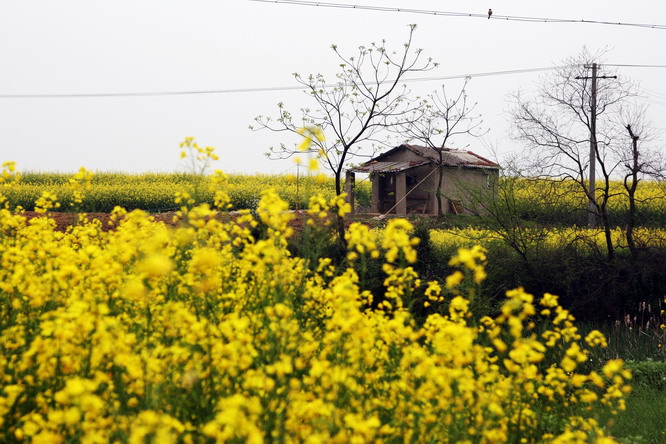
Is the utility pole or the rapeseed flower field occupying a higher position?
the utility pole

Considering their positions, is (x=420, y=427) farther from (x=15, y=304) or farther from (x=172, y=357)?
(x=15, y=304)

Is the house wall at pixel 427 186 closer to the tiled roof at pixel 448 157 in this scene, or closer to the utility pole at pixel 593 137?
the tiled roof at pixel 448 157

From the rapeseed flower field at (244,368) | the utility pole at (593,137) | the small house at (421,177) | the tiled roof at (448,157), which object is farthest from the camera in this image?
the tiled roof at (448,157)

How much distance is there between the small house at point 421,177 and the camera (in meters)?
23.5

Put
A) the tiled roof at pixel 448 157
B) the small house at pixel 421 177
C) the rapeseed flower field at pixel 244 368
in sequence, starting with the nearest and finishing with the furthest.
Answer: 1. the rapeseed flower field at pixel 244 368
2. the small house at pixel 421 177
3. the tiled roof at pixel 448 157

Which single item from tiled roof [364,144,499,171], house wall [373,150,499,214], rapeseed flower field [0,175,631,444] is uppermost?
tiled roof [364,144,499,171]

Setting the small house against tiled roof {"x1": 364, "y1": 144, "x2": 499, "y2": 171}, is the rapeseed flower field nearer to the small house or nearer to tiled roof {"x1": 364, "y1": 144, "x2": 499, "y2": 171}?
the small house

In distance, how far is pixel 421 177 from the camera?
24.0 meters

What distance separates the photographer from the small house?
76.9 ft

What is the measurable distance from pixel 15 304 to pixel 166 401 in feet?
4.38

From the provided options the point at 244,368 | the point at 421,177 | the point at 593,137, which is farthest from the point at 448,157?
the point at 244,368

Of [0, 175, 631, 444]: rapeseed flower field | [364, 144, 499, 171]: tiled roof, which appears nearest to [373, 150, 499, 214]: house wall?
[364, 144, 499, 171]: tiled roof

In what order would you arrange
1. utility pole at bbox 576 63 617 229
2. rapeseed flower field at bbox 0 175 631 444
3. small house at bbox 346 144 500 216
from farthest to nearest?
small house at bbox 346 144 500 216 < utility pole at bbox 576 63 617 229 < rapeseed flower field at bbox 0 175 631 444

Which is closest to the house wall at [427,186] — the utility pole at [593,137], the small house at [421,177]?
the small house at [421,177]
